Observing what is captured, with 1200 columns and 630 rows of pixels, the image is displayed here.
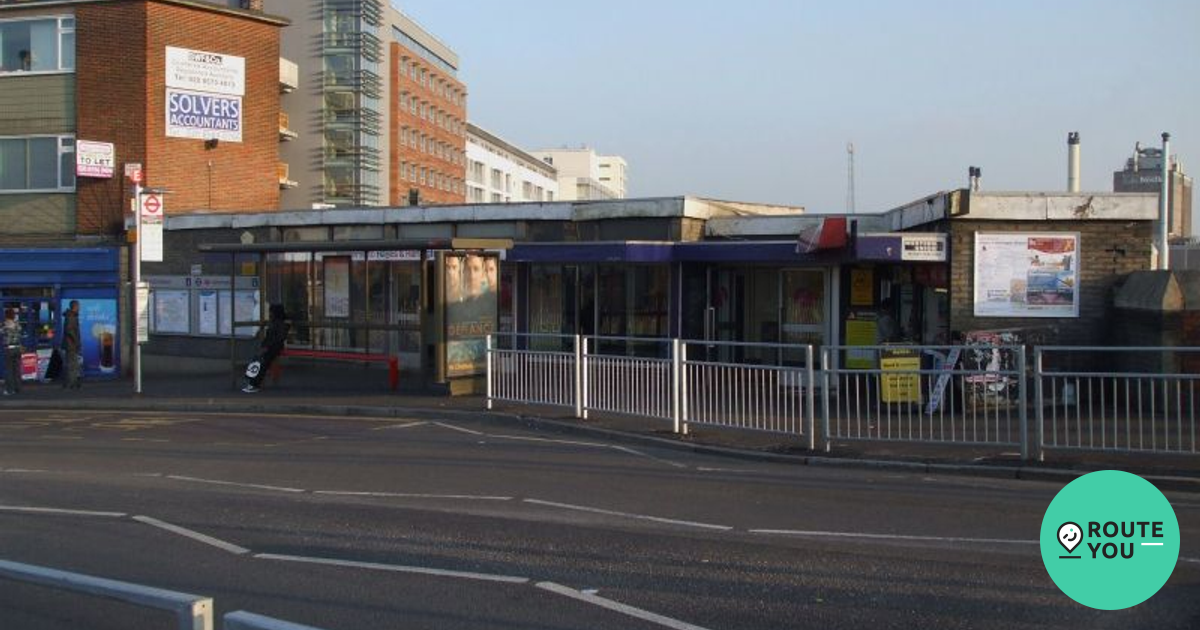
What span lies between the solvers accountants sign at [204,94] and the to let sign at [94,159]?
5.38 feet

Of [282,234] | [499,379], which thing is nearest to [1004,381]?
[499,379]

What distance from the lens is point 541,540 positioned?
26.8 ft

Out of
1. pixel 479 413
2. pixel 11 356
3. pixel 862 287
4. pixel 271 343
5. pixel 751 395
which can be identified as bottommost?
pixel 479 413

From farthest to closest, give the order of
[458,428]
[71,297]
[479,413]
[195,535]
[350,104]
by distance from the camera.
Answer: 1. [350,104]
2. [71,297]
3. [479,413]
4. [458,428]
5. [195,535]

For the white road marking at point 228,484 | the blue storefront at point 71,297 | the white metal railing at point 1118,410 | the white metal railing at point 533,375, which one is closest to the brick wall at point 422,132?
the blue storefront at point 71,297

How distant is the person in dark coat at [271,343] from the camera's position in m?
20.7

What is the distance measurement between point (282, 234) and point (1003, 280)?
17268mm

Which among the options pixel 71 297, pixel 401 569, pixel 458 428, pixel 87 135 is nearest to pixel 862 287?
pixel 458 428

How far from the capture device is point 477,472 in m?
11.7

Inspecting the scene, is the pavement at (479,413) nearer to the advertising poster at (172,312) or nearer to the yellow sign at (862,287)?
the advertising poster at (172,312)

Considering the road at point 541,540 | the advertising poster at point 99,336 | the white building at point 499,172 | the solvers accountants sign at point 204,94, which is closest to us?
the road at point 541,540

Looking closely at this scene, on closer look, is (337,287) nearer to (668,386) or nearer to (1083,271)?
(668,386)

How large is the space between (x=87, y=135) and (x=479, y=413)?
56.3 ft

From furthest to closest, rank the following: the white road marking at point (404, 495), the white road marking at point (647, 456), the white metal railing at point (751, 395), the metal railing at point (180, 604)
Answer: the white metal railing at point (751, 395), the white road marking at point (647, 456), the white road marking at point (404, 495), the metal railing at point (180, 604)
